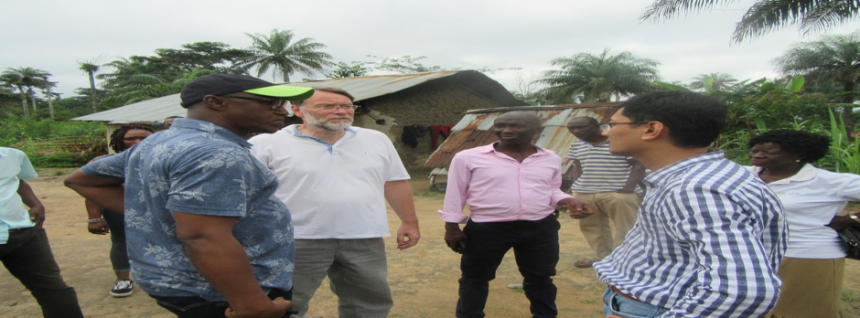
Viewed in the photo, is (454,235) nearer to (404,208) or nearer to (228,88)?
(404,208)

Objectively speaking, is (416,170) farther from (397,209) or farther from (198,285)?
(198,285)

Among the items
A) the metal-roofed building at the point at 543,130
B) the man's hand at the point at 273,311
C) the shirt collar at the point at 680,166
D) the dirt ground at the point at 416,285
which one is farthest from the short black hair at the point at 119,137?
the metal-roofed building at the point at 543,130

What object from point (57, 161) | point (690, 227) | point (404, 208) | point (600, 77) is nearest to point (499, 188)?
point (404, 208)

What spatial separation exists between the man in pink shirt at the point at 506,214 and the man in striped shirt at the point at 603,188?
1738 mm

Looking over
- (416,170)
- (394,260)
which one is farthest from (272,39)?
(394,260)

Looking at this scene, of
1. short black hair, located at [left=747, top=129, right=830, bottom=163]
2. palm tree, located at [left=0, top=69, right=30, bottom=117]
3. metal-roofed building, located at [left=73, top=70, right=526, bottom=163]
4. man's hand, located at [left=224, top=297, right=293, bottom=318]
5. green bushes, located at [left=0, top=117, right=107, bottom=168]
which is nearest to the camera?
man's hand, located at [left=224, top=297, right=293, bottom=318]

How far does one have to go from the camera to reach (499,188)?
10.0ft

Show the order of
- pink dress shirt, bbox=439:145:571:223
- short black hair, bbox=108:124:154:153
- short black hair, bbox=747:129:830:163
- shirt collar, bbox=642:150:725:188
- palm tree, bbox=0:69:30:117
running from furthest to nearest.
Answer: palm tree, bbox=0:69:30:117
short black hair, bbox=108:124:154:153
pink dress shirt, bbox=439:145:571:223
short black hair, bbox=747:129:830:163
shirt collar, bbox=642:150:725:188

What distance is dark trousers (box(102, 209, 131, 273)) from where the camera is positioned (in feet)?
12.2

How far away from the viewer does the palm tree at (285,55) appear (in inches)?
1476

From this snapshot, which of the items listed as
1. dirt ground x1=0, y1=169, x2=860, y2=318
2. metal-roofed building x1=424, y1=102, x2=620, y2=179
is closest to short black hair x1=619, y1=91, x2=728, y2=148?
dirt ground x1=0, y1=169, x2=860, y2=318

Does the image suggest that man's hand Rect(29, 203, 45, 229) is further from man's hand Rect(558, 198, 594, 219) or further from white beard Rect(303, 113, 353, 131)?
man's hand Rect(558, 198, 594, 219)

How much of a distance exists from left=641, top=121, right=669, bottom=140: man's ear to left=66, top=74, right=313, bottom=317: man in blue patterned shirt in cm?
104

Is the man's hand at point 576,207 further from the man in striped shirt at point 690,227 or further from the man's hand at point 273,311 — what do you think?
the man's hand at point 273,311
